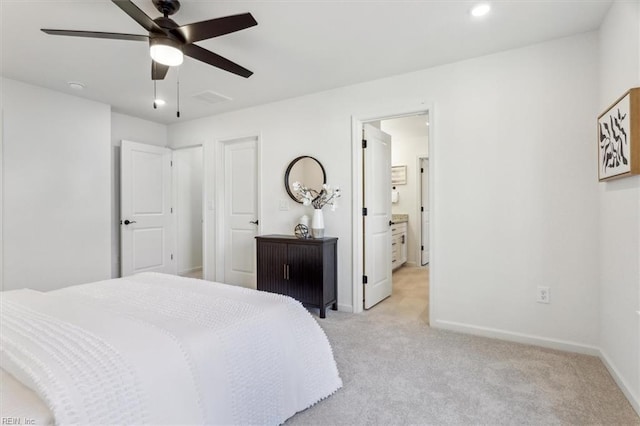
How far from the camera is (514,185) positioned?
102 inches

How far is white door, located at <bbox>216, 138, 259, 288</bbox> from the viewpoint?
4230mm

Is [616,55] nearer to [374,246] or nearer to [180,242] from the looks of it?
[374,246]

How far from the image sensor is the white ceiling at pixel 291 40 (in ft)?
6.66

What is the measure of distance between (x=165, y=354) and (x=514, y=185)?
2669mm

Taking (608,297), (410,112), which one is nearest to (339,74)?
(410,112)

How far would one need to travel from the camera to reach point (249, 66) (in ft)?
9.54

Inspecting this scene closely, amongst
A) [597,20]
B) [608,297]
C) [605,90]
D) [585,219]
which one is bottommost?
A: [608,297]

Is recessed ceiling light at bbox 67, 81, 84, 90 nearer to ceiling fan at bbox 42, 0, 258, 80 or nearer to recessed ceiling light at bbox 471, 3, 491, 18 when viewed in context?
ceiling fan at bbox 42, 0, 258, 80

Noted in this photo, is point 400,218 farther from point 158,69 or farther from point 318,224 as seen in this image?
point 158,69

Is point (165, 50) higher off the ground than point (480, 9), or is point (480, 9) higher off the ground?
point (480, 9)

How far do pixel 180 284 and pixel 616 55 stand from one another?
121 inches

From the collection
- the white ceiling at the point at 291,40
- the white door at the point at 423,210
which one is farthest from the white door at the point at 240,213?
the white door at the point at 423,210

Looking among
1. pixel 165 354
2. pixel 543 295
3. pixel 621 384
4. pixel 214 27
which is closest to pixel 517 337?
pixel 543 295

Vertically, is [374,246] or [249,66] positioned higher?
[249,66]
